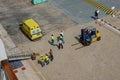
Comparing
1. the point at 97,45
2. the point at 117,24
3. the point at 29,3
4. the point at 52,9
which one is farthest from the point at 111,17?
the point at 29,3

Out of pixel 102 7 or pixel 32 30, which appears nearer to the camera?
pixel 32 30

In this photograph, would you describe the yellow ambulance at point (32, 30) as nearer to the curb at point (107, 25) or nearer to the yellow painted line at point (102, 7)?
the curb at point (107, 25)

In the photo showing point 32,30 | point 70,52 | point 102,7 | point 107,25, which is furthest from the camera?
point 102,7

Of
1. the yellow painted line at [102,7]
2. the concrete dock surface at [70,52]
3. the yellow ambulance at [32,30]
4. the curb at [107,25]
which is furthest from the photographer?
the yellow painted line at [102,7]

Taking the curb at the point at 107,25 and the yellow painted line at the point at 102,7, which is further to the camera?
the yellow painted line at the point at 102,7

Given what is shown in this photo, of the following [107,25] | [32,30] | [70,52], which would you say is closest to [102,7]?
[107,25]

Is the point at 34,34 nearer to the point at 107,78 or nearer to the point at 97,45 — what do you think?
the point at 97,45

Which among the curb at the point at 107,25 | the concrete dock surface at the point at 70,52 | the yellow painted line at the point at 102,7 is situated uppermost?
the yellow painted line at the point at 102,7

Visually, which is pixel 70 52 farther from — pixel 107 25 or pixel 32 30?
pixel 107 25

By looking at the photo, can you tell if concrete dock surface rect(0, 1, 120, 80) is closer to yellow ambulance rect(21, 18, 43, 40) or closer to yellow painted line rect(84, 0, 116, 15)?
yellow ambulance rect(21, 18, 43, 40)

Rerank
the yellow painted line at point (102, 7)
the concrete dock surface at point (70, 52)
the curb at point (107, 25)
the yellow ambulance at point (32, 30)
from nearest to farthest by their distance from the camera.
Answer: the concrete dock surface at point (70, 52)
the yellow ambulance at point (32, 30)
the curb at point (107, 25)
the yellow painted line at point (102, 7)

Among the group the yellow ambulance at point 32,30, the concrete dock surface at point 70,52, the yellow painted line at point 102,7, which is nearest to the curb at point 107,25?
the concrete dock surface at point 70,52

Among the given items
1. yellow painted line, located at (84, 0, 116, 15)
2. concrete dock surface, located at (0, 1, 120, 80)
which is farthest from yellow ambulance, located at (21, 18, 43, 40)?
yellow painted line, located at (84, 0, 116, 15)
